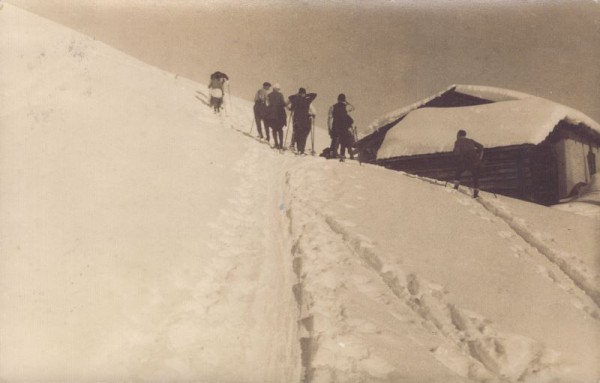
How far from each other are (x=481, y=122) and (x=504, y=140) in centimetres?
158

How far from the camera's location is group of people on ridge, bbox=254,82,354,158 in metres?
13.5

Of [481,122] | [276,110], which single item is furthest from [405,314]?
[481,122]

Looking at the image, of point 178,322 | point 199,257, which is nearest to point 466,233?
point 199,257

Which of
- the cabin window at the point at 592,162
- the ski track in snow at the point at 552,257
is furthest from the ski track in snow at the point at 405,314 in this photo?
the cabin window at the point at 592,162

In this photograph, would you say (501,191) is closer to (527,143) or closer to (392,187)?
(527,143)

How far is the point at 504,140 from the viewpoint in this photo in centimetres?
1659

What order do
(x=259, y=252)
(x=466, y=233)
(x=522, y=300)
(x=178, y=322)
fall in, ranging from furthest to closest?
(x=466, y=233) < (x=259, y=252) < (x=522, y=300) < (x=178, y=322)

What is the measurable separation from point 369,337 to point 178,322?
2.03 metres

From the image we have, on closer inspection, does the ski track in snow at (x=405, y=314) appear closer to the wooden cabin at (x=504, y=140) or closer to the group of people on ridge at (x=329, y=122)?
the group of people on ridge at (x=329, y=122)

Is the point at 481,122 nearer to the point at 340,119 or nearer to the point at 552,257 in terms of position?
the point at 340,119

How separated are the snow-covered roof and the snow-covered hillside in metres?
6.27

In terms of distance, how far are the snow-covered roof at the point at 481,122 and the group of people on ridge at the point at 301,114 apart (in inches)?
206

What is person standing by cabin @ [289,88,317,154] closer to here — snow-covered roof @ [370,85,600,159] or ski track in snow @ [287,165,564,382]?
snow-covered roof @ [370,85,600,159]

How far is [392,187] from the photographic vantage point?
1109 cm
